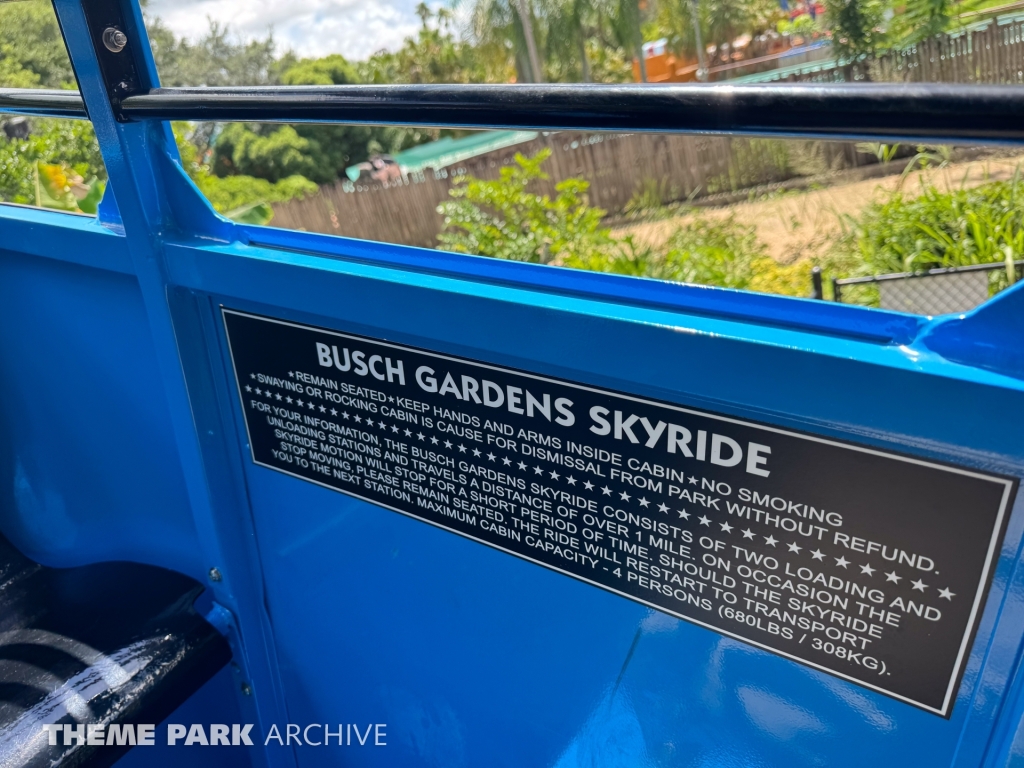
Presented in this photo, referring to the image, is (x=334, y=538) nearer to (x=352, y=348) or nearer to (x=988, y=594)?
(x=352, y=348)

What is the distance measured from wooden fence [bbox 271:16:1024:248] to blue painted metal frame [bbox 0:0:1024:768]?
10807 millimetres

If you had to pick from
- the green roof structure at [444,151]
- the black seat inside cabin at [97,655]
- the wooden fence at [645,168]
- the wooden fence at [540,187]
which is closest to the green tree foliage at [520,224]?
the black seat inside cabin at [97,655]

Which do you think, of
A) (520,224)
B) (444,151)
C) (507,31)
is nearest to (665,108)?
(520,224)

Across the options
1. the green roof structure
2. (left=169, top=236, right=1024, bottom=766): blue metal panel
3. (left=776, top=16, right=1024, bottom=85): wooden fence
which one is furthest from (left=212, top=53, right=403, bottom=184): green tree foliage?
(left=169, top=236, right=1024, bottom=766): blue metal panel

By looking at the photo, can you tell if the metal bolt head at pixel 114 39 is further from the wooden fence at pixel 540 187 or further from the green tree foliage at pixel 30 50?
the wooden fence at pixel 540 187

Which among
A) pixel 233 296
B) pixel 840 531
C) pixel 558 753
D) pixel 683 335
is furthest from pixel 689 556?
pixel 233 296

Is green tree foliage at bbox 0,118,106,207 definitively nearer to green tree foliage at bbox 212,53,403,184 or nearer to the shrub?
the shrub

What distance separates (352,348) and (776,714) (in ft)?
2.51

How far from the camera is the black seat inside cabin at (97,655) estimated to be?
1304 mm

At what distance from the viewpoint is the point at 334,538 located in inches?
52.6

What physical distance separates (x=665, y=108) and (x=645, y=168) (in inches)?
561

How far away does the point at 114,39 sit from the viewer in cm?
120

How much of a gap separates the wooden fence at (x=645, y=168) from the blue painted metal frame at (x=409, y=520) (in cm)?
1081

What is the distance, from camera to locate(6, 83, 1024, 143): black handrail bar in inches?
23.0
